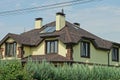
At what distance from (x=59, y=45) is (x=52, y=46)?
124cm

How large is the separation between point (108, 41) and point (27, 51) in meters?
10.4

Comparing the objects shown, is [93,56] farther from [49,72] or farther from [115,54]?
[49,72]

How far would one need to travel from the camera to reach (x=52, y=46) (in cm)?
4081


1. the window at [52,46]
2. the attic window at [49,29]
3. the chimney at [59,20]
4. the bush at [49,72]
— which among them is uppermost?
the chimney at [59,20]

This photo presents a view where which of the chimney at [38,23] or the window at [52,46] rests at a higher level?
the chimney at [38,23]

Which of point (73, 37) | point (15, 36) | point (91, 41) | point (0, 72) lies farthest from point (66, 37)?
point (0, 72)

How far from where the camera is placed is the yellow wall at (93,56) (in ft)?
130

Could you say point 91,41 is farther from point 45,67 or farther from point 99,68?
point 45,67

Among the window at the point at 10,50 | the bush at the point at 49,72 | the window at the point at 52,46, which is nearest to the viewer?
the bush at the point at 49,72

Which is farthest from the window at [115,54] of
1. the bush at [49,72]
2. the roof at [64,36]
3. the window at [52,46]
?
the bush at [49,72]

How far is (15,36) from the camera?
42.2 metres

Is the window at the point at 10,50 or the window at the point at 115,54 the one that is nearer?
the window at the point at 10,50

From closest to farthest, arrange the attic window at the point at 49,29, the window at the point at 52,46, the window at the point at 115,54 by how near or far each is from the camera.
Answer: the window at the point at 52,46 → the attic window at the point at 49,29 → the window at the point at 115,54

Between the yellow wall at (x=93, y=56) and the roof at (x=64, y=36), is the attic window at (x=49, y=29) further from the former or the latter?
the yellow wall at (x=93, y=56)
